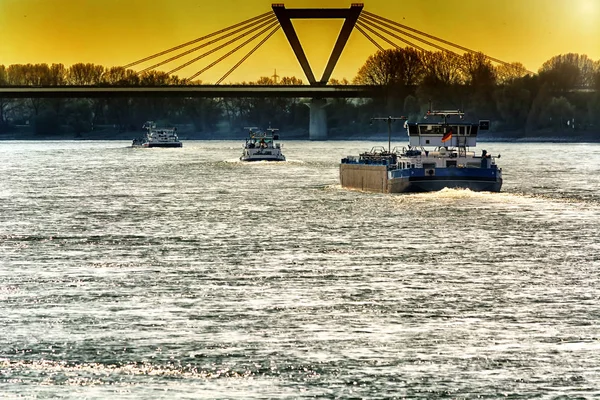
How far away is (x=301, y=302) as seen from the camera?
100 feet

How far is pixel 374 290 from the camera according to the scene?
3259 cm

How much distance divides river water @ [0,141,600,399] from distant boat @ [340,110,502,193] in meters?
8.19

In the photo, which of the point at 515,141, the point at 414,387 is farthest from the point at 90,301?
the point at 515,141

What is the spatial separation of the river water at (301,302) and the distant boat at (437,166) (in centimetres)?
819

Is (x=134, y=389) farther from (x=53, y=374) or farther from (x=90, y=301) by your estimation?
(x=90, y=301)

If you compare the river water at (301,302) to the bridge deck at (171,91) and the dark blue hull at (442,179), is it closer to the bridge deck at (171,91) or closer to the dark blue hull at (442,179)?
the dark blue hull at (442,179)

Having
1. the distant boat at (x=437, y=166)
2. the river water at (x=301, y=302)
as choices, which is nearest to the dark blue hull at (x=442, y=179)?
the distant boat at (x=437, y=166)

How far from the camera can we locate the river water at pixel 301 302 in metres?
22.8

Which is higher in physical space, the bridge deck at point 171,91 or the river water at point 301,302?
the bridge deck at point 171,91

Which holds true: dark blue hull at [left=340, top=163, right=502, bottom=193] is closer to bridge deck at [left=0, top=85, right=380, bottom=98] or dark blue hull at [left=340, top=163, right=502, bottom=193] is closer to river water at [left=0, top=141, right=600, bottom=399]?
river water at [left=0, top=141, right=600, bottom=399]

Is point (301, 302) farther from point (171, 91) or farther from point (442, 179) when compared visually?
point (171, 91)

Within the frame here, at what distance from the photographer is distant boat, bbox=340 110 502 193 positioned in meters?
70.1

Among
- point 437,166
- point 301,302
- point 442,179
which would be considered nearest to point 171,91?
point 437,166

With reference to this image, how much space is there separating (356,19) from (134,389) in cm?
17551
